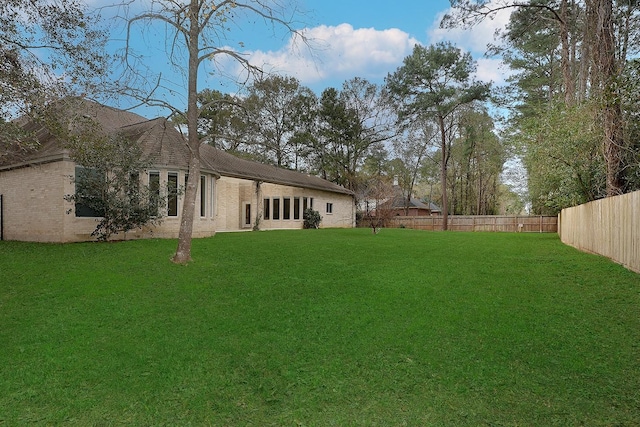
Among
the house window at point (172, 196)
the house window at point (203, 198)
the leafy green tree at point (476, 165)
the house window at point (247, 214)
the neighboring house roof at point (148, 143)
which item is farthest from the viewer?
the leafy green tree at point (476, 165)

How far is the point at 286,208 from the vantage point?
73.4 feet

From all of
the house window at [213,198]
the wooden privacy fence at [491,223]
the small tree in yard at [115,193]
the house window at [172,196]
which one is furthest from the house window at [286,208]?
the small tree in yard at [115,193]

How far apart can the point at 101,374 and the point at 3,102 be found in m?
4.56

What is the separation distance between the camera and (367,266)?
26.1ft

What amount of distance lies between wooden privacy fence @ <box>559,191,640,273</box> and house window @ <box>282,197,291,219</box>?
14.9 m

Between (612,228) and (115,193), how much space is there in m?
13.9

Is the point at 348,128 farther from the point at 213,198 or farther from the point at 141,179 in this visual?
the point at 141,179

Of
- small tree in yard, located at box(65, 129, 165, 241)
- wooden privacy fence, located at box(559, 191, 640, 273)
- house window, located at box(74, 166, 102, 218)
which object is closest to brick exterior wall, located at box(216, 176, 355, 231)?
small tree in yard, located at box(65, 129, 165, 241)

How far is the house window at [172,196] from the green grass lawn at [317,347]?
6195 millimetres

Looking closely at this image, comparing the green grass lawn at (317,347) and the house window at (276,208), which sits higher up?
the house window at (276,208)

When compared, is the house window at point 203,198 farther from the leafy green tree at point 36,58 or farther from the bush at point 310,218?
the bush at point 310,218

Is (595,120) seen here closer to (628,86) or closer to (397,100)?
(628,86)

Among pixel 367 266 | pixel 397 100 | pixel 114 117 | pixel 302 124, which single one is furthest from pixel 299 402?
pixel 302 124

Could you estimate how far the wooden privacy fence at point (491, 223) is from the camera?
24.5 metres
